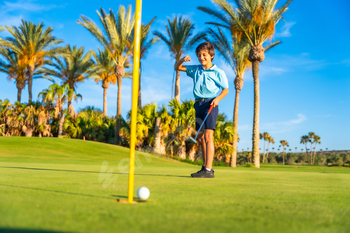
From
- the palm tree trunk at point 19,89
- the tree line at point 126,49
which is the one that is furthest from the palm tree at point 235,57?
the palm tree trunk at point 19,89

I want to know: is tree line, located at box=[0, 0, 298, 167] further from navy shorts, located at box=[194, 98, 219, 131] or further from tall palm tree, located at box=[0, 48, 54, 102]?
navy shorts, located at box=[194, 98, 219, 131]

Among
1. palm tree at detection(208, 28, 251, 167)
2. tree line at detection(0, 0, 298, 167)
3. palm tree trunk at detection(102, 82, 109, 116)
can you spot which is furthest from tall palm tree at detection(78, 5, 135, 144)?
palm tree trunk at detection(102, 82, 109, 116)

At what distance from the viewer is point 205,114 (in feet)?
15.8

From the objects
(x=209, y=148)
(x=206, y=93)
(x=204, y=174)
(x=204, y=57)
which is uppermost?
(x=204, y=57)

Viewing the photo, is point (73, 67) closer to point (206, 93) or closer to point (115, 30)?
point (115, 30)

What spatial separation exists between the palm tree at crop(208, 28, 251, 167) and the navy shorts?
17550mm

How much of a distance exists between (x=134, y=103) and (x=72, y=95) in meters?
29.8

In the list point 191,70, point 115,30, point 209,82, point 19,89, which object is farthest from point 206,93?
point 19,89

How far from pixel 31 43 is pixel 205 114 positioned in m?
29.9

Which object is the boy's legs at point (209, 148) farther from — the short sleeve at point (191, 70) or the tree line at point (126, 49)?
the tree line at point (126, 49)

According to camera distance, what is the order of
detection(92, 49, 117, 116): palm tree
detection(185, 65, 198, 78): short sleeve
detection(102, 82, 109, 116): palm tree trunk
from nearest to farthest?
detection(185, 65, 198, 78): short sleeve < detection(92, 49, 117, 116): palm tree < detection(102, 82, 109, 116): palm tree trunk

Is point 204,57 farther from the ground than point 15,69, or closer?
closer

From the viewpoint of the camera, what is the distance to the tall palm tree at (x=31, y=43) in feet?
95.0

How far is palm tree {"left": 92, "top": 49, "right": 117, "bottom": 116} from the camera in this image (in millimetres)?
35719
